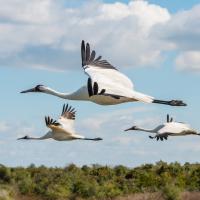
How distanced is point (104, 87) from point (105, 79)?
0.80 meters

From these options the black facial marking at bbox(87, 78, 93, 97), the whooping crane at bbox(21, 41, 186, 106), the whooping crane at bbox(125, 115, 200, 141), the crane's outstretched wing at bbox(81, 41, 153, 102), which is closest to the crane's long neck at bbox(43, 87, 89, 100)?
the whooping crane at bbox(21, 41, 186, 106)

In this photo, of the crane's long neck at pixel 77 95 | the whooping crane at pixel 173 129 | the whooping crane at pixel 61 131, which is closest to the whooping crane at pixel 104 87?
the crane's long neck at pixel 77 95

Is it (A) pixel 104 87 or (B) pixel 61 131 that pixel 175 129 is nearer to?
(B) pixel 61 131

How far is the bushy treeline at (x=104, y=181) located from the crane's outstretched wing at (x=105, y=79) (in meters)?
12.2

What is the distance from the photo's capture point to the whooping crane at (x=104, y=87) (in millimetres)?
18438

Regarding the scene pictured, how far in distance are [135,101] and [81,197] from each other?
59.0ft

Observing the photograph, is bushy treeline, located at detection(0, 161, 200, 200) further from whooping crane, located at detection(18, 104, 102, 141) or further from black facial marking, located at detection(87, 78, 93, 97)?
black facial marking, located at detection(87, 78, 93, 97)

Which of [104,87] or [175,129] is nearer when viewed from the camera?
[104,87]

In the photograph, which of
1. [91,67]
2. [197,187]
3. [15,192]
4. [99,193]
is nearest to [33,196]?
[15,192]

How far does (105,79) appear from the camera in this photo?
1964 cm

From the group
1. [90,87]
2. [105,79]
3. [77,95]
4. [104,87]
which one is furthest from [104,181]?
[90,87]

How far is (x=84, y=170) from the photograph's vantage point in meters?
43.3

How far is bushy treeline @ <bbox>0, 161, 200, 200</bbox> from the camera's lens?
35531 mm

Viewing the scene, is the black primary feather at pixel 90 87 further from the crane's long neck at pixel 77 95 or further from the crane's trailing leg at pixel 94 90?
the crane's long neck at pixel 77 95
